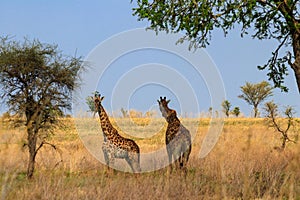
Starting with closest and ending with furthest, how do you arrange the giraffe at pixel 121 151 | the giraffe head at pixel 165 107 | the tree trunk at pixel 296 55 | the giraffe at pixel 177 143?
the tree trunk at pixel 296 55, the giraffe at pixel 121 151, the giraffe at pixel 177 143, the giraffe head at pixel 165 107

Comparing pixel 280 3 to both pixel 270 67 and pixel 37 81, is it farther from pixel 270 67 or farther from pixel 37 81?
pixel 37 81

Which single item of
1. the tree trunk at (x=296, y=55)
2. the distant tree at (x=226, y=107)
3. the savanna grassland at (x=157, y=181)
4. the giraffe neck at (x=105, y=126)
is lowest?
the savanna grassland at (x=157, y=181)

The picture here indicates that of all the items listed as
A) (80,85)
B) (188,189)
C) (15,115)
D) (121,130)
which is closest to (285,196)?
(188,189)

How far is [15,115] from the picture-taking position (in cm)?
1100

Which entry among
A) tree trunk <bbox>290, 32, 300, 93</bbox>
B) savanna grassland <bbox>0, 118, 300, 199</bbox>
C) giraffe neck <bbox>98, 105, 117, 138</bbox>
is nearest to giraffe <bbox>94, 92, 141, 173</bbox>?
giraffe neck <bbox>98, 105, 117, 138</bbox>

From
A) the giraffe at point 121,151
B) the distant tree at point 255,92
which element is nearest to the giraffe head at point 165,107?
the giraffe at point 121,151

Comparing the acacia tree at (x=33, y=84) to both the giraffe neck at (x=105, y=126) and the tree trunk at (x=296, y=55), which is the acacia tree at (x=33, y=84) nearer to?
the giraffe neck at (x=105, y=126)

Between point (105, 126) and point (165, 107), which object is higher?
point (165, 107)

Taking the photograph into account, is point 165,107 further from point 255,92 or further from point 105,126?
point 255,92

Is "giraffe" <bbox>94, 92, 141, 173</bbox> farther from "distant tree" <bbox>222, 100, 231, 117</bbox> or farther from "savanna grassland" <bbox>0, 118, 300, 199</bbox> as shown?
"distant tree" <bbox>222, 100, 231, 117</bbox>

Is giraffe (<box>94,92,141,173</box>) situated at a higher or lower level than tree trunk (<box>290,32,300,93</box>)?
A: lower

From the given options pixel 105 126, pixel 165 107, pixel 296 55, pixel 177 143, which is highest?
pixel 296 55

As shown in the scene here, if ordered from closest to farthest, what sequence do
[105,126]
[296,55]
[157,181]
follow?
[157,181] < [296,55] < [105,126]

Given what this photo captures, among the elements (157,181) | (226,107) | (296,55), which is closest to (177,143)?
(157,181)
